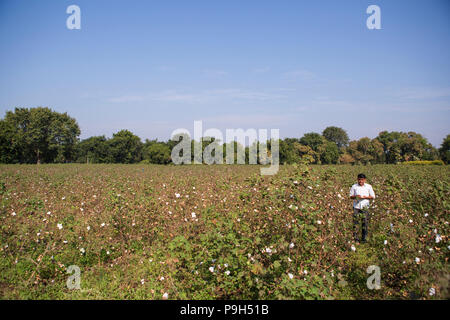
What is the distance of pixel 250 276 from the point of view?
11.9 feet

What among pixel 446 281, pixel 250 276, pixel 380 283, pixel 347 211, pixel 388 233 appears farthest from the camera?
pixel 347 211

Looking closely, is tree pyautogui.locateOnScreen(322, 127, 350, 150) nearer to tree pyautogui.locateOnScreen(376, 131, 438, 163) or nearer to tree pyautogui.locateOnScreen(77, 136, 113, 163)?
tree pyautogui.locateOnScreen(376, 131, 438, 163)

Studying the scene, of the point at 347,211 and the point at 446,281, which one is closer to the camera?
the point at 446,281

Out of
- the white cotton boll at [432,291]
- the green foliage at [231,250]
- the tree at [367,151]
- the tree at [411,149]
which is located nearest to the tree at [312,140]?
the tree at [367,151]

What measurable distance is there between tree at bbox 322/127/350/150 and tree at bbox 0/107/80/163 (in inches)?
3799

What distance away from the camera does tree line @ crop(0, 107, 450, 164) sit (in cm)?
5619

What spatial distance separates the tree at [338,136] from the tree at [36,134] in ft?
317

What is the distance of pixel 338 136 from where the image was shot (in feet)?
368

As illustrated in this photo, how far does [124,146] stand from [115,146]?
2835 mm

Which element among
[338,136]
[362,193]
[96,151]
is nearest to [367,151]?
[338,136]
